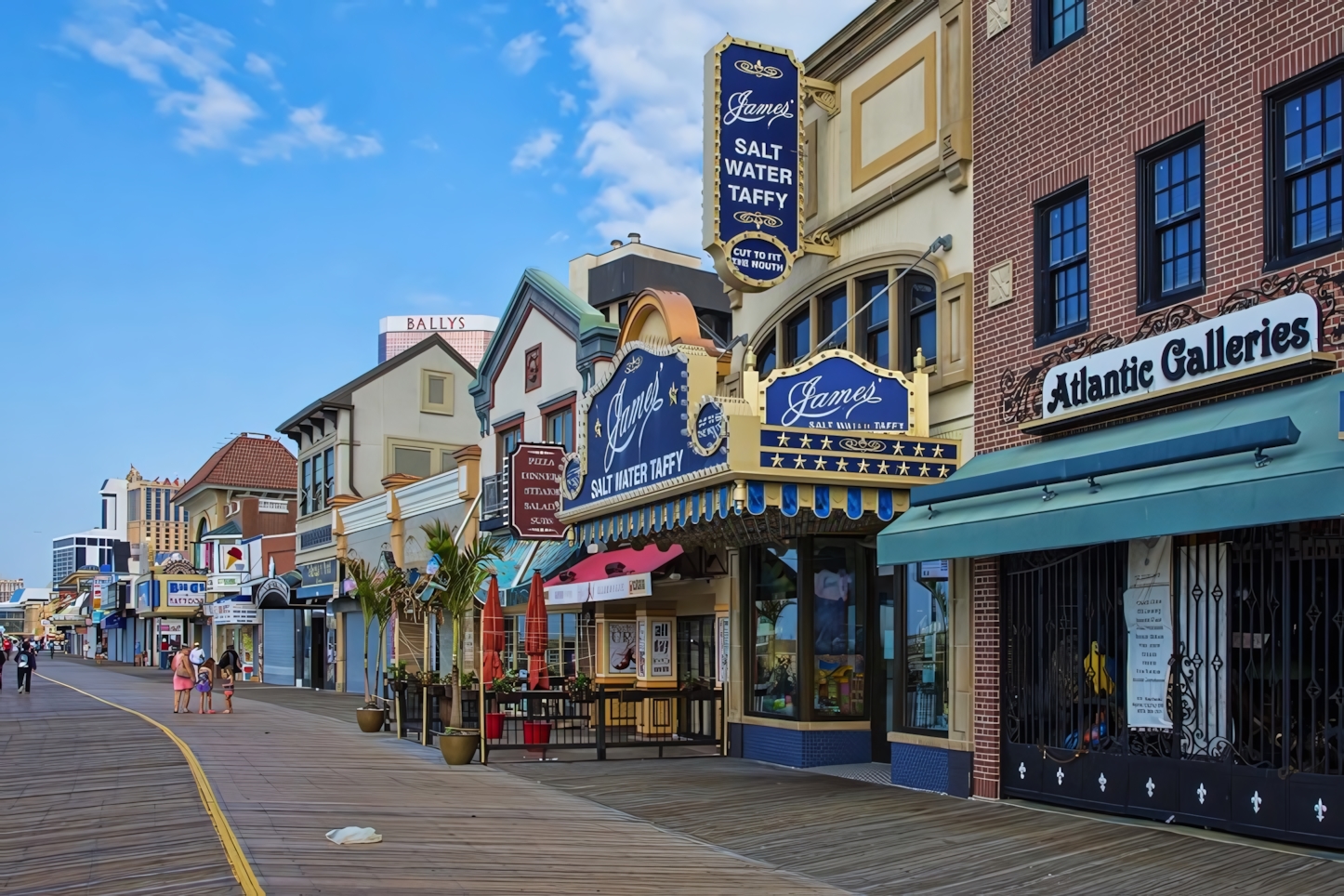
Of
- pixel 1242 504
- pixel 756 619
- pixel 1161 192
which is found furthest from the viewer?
pixel 756 619

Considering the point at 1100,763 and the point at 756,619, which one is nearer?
the point at 1100,763

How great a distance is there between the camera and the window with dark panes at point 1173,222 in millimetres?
11531

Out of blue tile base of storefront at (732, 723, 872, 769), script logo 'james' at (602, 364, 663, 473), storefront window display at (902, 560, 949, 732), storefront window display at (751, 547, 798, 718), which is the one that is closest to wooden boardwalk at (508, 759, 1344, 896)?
storefront window display at (902, 560, 949, 732)

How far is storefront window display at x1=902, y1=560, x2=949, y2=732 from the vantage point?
48.8ft

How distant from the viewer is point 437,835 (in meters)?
11.3

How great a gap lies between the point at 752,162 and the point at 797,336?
308 centimetres

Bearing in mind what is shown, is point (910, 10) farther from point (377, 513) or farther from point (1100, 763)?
point (377, 513)

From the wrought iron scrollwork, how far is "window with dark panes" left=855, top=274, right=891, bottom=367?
266 cm

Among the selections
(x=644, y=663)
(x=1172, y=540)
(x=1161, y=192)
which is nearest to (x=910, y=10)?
(x=1161, y=192)

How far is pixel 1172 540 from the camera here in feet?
37.2

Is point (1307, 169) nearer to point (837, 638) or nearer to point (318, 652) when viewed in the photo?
point (837, 638)

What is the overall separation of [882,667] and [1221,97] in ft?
28.1

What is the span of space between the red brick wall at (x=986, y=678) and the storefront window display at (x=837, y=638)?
348 cm

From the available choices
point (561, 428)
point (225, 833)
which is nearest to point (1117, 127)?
point (225, 833)
